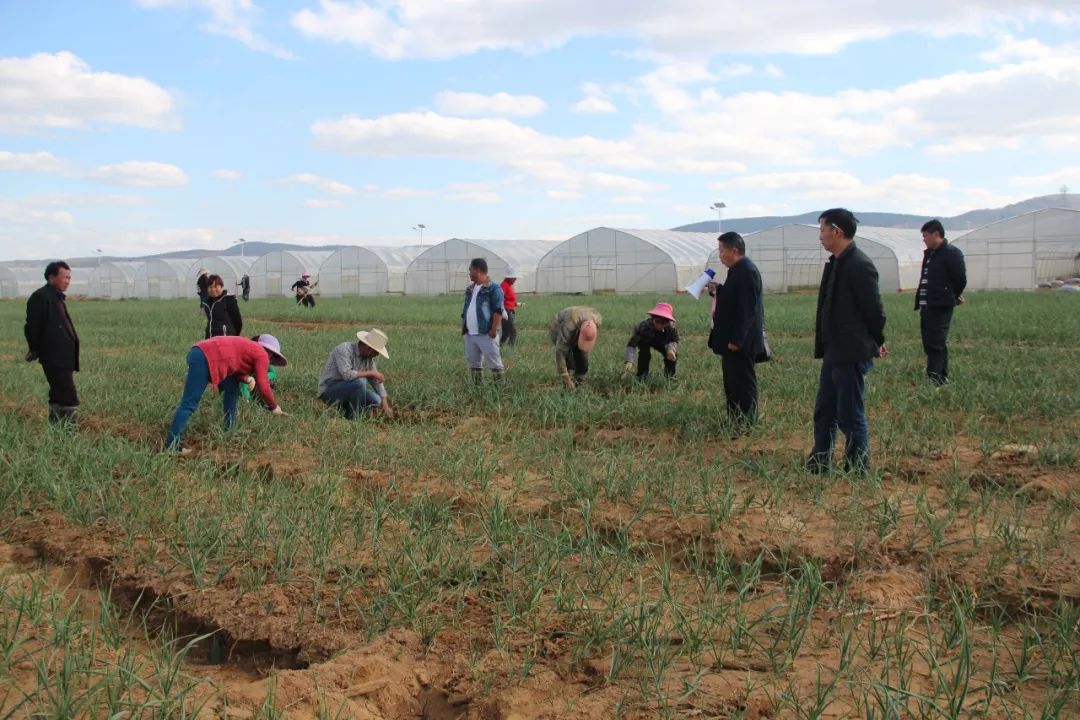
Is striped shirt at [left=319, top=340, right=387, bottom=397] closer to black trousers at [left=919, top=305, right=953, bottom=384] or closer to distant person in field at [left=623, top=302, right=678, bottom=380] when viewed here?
distant person in field at [left=623, top=302, right=678, bottom=380]

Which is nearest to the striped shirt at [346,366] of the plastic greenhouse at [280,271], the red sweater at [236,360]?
the red sweater at [236,360]

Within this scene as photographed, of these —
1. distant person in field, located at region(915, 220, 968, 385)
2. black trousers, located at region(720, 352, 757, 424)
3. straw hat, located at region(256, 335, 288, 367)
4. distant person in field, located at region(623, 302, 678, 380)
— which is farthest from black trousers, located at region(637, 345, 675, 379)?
straw hat, located at region(256, 335, 288, 367)

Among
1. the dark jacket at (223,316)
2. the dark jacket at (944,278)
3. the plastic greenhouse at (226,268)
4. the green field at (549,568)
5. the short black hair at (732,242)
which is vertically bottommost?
the green field at (549,568)

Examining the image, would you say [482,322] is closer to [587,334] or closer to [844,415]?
[587,334]

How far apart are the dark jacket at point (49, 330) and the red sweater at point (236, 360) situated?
138 cm

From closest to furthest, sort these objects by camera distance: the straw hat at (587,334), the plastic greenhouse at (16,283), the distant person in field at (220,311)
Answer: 1. the straw hat at (587,334)
2. the distant person in field at (220,311)
3. the plastic greenhouse at (16,283)

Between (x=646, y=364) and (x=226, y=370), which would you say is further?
(x=646, y=364)

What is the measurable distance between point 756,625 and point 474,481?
7.76 ft

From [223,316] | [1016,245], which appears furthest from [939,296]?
[1016,245]

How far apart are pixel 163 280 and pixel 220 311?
50792 millimetres

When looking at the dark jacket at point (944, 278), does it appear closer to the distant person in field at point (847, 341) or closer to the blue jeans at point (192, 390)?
the distant person in field at point (847, 341)

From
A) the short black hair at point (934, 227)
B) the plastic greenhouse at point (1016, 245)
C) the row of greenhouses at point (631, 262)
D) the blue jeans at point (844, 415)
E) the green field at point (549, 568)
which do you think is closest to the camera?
the green field at point (549, 568)

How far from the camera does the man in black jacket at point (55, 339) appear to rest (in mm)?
7066

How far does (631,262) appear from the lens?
38.5m
